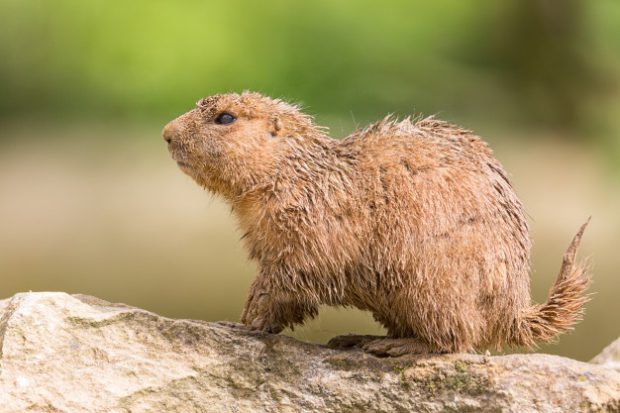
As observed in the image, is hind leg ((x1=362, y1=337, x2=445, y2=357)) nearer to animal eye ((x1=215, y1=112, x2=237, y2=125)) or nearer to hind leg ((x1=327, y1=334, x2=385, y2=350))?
hind leg ((x1=327, y1=334, x2=385, y2=350))

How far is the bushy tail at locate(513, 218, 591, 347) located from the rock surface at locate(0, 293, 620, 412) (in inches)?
8.3

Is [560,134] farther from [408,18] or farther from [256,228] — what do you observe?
[256,228]

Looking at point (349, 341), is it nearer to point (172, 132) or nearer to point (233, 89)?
point (172, 132)

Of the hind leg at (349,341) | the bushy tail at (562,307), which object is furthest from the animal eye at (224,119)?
the bushy tail at (562,307)

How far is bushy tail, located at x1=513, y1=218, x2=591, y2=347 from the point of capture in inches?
138

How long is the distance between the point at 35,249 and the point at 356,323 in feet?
8.78

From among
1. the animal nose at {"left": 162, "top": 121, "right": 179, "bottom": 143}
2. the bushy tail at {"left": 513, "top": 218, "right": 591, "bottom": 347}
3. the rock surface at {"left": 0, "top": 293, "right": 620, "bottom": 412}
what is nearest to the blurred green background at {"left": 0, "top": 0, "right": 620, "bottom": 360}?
Answer: the bushy tail at {"left": 513, "top": 218, "right": 591, "bottom": 347}

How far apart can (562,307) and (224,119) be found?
1.32 metres

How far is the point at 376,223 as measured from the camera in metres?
3.29

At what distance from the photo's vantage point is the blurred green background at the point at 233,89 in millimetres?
7090

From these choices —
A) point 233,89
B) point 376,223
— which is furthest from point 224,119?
point 233,89

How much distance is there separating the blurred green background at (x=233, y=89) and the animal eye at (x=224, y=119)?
10.8 feet

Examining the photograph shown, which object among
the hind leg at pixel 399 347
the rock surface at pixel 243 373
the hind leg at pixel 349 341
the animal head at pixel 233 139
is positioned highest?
the animal head at pixel 233 139

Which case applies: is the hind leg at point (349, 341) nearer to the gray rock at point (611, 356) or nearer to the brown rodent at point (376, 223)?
the brown rodent at point (376, 223)
